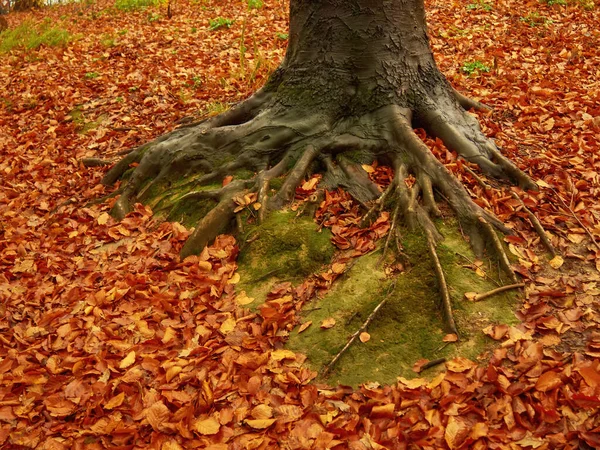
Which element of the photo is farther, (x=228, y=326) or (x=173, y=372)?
(x=228, y=326)

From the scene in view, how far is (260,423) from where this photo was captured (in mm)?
2830

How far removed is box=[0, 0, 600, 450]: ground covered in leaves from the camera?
274cm

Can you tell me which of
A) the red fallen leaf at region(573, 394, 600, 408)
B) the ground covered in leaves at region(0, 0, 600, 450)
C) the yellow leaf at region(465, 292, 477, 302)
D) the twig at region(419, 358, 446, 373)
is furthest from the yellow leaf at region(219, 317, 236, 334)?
the red fallen leaf at region(573, 394, 600, 408)

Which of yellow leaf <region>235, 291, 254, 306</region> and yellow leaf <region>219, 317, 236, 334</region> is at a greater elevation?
yellow leaf <region>235, 291, 254, 306</region>

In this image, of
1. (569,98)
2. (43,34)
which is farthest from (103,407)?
(43,34)

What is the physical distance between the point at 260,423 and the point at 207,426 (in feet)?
1.04

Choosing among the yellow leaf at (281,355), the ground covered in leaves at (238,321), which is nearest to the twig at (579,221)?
the ground covered in leaves at (238,321)

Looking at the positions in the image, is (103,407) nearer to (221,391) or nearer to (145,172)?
(221,391)

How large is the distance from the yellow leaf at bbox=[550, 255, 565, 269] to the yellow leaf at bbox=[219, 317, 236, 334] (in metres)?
2.34

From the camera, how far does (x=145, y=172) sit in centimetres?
533

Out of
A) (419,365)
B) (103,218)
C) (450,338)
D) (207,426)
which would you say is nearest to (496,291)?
(450,338)

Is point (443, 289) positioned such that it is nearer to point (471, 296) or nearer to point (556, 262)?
point (471, 296)

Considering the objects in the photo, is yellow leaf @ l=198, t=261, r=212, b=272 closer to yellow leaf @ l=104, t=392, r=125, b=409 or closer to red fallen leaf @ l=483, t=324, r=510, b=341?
yellow leaf @ l=104, t=392, r=125, b=409

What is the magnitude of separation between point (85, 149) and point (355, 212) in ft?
14.2
